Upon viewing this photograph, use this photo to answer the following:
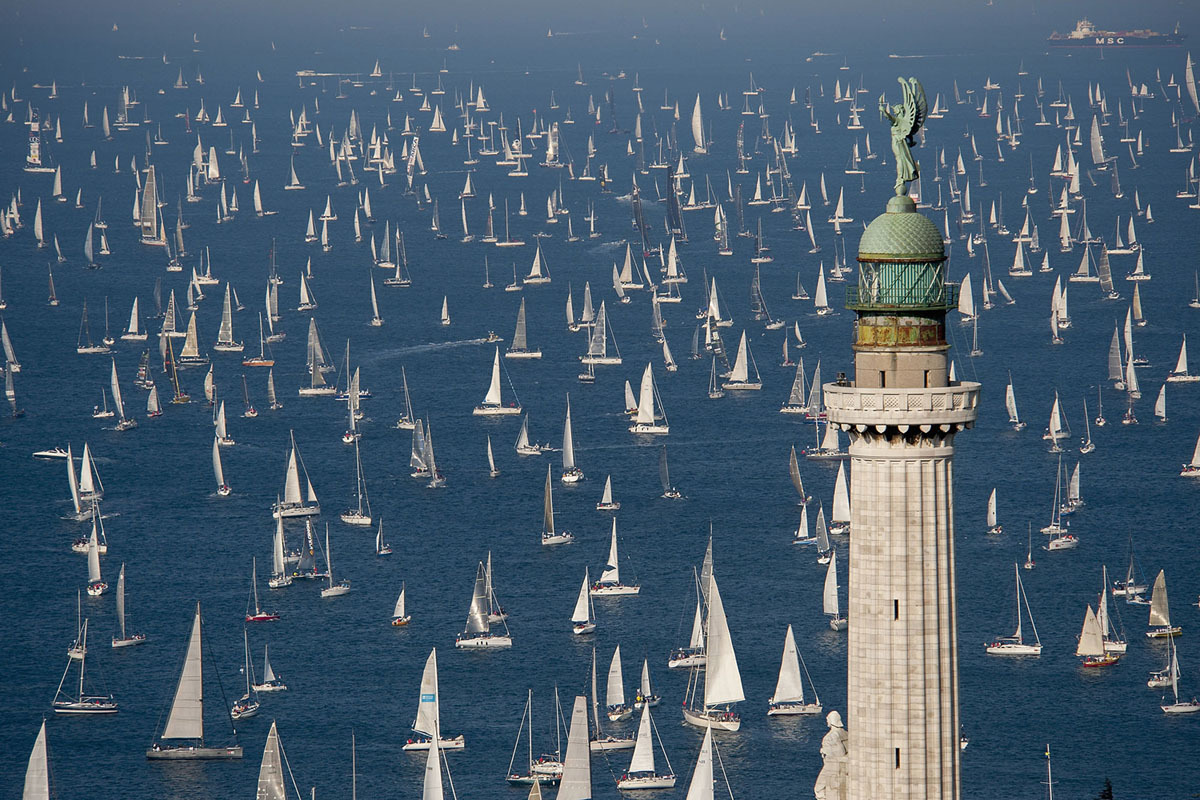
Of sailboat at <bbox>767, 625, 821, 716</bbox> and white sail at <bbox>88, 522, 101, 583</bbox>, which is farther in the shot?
white sail at <bbox>88, 522, 101, 583</bbox>

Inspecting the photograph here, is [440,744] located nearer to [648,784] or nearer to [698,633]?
[648,784]

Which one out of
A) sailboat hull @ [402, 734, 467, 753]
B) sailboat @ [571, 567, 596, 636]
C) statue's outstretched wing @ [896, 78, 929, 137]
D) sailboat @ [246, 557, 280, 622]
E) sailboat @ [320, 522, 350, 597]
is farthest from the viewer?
sailboat @ [320, 522, 350, 597]

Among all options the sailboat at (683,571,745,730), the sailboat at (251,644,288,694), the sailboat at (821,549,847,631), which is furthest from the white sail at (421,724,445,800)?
the sailboat at (821,549,847,631)

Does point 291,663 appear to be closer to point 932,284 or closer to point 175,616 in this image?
point 175,616

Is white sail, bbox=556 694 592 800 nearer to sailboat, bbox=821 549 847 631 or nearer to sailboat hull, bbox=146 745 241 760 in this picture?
sailboat hull, bbox=146 745 241 760

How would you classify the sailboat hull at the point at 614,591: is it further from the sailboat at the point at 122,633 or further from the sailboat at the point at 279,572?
the sailboat at the point at 122,633

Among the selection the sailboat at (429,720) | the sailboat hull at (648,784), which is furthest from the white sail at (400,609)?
the sailboat hull at (648,784)

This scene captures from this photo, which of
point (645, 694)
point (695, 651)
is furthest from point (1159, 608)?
point (645, 694)
